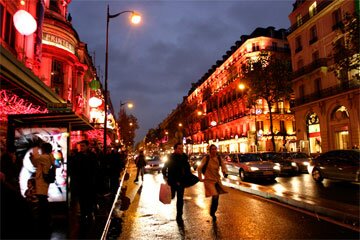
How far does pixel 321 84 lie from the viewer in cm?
3575

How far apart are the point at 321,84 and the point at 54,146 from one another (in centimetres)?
3355

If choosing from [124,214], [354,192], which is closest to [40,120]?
[124,214]

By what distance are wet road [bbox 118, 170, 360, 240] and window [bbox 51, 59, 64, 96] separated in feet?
61.4

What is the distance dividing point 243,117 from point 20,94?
47.7 metres

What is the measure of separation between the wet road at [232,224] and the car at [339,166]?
5892 mm

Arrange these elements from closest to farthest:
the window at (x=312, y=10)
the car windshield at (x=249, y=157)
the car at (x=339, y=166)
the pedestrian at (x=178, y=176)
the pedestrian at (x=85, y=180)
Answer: the pedestrian at (x=85, y=180)
the pedestrian at (x=178, y=176)
the car at (x=339, y=166)
the car windshield at (x=249, y=157)
the window at (x=312, y=10)

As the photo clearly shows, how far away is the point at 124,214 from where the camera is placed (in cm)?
920

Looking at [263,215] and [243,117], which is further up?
[243,117]

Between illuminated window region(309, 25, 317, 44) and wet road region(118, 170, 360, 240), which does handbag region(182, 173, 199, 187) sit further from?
illuminated window region(309, 25, 317, 44)

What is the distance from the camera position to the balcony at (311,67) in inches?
1378

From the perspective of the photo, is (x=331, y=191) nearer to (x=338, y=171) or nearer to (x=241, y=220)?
(x=338, y=171)

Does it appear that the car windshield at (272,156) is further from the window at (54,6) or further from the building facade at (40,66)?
the window at (54,6)

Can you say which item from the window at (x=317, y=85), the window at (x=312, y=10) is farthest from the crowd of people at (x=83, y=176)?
the window at (x=312, y=10)

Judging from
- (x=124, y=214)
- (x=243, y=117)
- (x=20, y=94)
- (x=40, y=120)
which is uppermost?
(x=243, y=117)
